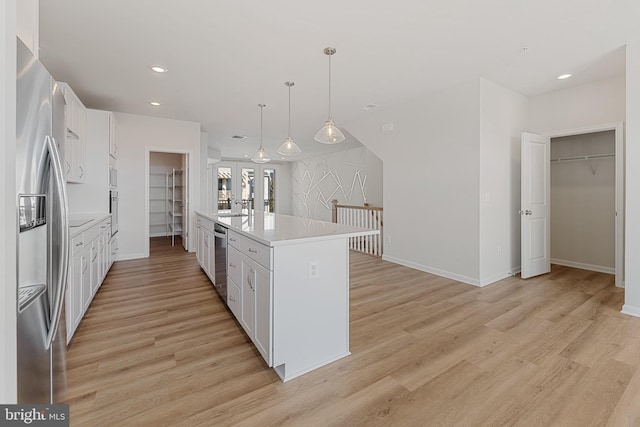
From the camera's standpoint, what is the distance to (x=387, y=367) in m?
1.95

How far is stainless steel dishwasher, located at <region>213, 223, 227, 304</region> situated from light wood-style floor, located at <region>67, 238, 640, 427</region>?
20 cm

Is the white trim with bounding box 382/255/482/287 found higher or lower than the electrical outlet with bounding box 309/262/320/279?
lower

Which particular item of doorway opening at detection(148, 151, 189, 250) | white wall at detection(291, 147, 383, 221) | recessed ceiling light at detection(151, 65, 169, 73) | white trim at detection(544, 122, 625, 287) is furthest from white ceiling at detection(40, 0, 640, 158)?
white wall at detection(291, 147, 383, 221)

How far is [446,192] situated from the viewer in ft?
13.3

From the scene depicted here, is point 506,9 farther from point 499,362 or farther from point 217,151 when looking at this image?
point 217,151

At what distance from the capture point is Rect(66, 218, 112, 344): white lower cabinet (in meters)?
2.21

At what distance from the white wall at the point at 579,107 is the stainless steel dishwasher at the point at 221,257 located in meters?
4.62

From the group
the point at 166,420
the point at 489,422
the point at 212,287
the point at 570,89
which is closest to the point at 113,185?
the point at 212,287

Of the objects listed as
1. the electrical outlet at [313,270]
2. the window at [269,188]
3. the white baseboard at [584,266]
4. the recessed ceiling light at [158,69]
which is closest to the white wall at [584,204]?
the white baseboard at [584,266]

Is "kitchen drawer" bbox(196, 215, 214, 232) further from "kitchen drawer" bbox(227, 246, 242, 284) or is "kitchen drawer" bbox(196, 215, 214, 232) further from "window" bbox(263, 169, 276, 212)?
"window" bbox(263, 169, 276, 212)

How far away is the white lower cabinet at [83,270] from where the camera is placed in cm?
221

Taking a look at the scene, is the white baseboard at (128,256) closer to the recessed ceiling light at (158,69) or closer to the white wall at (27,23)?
the recessed ceiling light at (158,69)

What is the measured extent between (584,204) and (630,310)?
2.23 m

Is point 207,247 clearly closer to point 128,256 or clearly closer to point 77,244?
point 77,244
